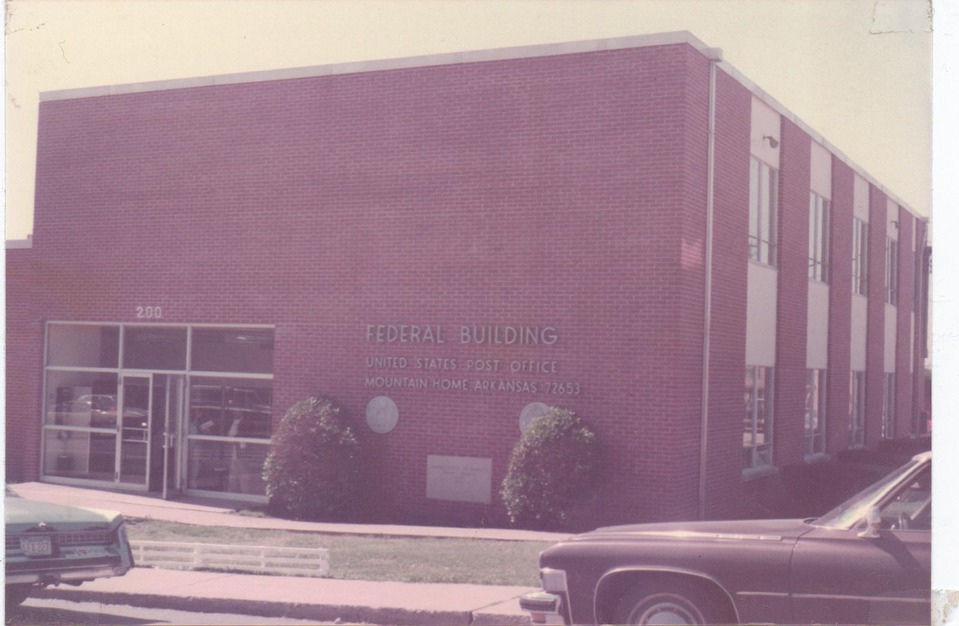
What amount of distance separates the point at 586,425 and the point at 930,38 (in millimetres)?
9056

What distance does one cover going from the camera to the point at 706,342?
15484 millimetres

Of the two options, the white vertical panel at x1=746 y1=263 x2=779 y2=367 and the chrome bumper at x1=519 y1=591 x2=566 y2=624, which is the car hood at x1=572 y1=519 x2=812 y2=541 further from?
the white vertical panel at x1=746 y1=263 x2=779 y2=367

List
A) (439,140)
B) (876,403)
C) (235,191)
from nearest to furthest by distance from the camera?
(439,140)
(235,191)
(876,403)

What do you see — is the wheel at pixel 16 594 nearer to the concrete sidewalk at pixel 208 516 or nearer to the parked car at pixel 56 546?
the parked car at pixel 56 546

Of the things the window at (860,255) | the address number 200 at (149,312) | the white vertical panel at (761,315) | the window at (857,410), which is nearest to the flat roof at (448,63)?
the white vertical panel at (761,315)

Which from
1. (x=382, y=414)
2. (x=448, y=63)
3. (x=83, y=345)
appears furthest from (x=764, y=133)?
(x=83, y=345)

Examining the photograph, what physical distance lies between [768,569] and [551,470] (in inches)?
320

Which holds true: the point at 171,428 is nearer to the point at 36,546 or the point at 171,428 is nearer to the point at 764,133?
the point at 36,546

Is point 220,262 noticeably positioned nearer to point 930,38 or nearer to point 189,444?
point 189,444

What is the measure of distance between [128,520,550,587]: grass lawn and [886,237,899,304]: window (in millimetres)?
16058

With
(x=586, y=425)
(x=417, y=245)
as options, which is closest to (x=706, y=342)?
(x=586, y=425)

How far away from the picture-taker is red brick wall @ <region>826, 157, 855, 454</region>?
71.2 feet

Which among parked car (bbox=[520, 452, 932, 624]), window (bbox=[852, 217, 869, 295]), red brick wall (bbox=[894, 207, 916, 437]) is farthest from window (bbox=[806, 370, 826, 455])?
Answer: parked car (bbox=[520, 452, 932, 624])

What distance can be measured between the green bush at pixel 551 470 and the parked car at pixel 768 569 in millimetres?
7247
